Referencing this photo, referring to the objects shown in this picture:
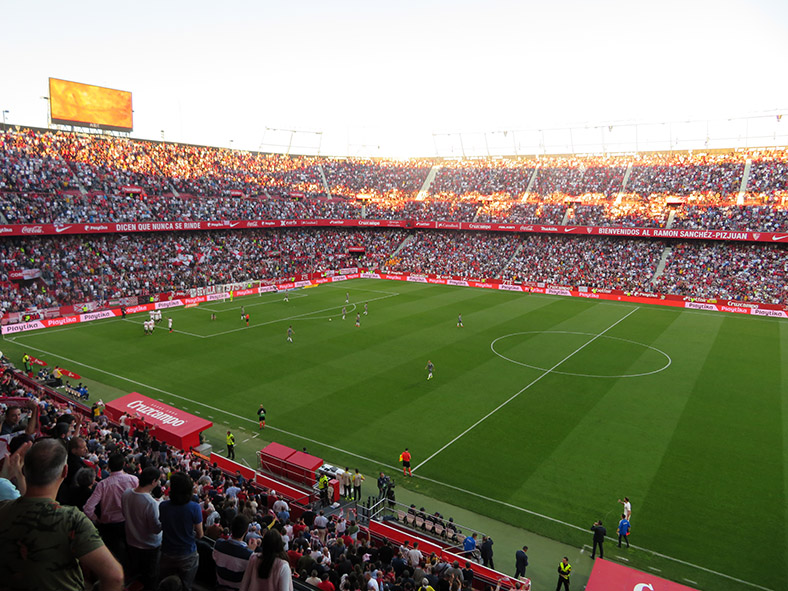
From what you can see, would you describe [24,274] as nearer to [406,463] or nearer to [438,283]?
[406,463]

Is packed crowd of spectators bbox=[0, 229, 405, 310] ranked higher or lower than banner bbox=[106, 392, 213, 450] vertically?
higher

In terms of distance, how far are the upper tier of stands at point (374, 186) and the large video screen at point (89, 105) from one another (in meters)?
1.80

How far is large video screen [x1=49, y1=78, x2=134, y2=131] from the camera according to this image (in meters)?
56.9

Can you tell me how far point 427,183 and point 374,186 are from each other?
9133mm

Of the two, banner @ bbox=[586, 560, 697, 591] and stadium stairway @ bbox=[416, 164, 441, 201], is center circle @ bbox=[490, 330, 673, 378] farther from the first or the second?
stadium stairway @ bbox=[416, 164, 441, 201]

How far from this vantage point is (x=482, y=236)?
2874 inches

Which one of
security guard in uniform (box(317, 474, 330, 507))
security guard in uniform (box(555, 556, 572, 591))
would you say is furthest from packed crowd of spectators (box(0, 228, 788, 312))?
security guard in uniform (box(555, 556, 572, 591))

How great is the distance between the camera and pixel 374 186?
87.4 meters

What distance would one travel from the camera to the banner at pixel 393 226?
46.9m

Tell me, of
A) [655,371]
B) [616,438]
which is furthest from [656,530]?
[655,371]

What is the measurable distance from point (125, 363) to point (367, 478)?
65.3ft

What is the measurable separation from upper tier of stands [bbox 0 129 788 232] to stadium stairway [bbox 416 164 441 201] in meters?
0.39

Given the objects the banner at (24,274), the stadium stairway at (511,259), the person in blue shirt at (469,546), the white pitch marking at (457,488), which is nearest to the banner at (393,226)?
the stadium stairway at (511,259)

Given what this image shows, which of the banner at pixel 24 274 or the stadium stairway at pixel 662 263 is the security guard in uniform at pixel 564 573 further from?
the stadium stairway at pixel 662 263
